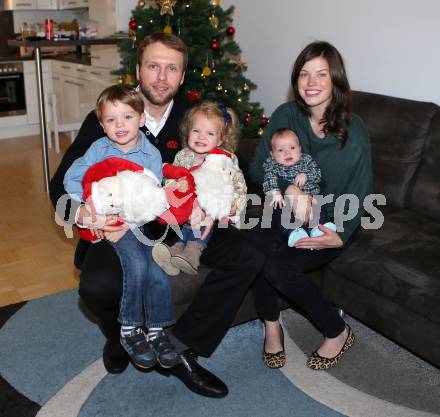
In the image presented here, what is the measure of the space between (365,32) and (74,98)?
346cm

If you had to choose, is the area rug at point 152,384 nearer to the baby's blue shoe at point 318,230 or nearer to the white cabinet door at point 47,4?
the baby's blue shoe at point 318,230

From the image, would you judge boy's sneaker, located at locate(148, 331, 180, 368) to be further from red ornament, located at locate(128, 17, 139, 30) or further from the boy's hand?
red ornament, located at locate(128, 17, 139, 30)

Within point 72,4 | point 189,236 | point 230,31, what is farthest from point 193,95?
point 72,4

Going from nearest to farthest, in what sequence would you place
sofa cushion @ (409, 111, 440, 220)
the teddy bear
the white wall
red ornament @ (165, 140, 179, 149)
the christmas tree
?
the teddy bear, red ornament @ (165, 140, 179, 149), sofa cushion @ (409, 111, 440, 220), the white wall, the christmas tree

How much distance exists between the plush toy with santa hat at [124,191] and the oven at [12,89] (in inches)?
164

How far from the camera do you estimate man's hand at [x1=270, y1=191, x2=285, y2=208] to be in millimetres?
2219

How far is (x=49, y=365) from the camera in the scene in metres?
2.16

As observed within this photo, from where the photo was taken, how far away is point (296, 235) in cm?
212

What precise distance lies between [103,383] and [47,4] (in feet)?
16.6

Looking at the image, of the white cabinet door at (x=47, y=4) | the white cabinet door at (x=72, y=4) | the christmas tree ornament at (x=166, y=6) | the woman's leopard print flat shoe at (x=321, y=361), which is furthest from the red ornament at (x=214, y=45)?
the white cabinet door at (x=47, y=4)

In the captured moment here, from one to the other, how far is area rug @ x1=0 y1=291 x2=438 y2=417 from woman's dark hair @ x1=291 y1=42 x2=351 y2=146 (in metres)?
0.92

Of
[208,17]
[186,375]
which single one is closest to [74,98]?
[208,17]

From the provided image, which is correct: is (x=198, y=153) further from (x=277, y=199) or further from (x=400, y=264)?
(x=400, y=264)

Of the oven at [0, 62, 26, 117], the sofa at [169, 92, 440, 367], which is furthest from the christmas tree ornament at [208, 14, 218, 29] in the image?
the oven at [0, 62, 26, 117]
